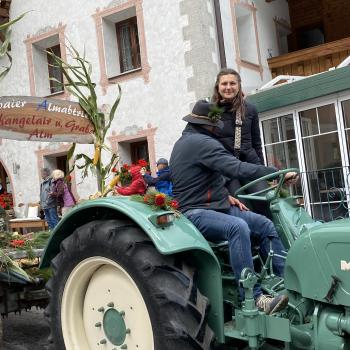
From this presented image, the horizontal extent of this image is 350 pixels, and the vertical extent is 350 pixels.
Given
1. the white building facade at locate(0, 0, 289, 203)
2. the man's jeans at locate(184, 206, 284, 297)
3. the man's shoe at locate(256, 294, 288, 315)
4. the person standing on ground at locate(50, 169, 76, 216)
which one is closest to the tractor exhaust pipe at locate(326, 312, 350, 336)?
the man's shoe at locate(256, 294, 288, 315)

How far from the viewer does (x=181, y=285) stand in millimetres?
2578

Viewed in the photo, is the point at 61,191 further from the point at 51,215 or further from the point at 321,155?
the point at 321,155

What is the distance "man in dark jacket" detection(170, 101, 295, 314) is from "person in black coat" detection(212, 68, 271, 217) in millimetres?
282

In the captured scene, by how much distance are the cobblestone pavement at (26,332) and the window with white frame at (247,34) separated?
9.21 metres

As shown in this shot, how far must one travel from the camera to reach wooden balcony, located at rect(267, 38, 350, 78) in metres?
12.0

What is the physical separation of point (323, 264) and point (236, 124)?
1442 mm

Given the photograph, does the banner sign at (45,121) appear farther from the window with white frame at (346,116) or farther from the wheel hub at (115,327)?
the window with white frame at (346,116)

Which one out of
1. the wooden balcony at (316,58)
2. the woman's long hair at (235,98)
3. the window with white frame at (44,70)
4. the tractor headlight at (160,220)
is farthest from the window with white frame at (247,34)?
the tractor headlight at (160,220)

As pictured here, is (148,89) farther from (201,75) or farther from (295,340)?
(295,340)

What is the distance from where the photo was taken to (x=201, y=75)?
11438 millimetres

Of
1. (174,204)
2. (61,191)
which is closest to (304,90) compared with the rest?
(61,191)

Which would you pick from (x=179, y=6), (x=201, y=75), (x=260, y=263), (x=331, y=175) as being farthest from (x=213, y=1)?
(x=260, y=263)

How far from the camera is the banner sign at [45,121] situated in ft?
17.6

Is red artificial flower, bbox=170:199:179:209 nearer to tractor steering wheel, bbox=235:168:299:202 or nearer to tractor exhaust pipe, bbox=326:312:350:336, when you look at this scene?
tractor steering wheel, bbox=235:168:299:202
